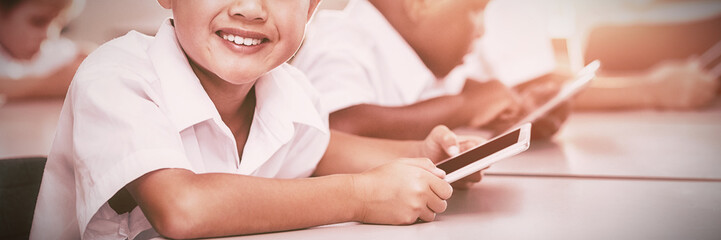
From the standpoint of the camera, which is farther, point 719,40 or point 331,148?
point 719,40

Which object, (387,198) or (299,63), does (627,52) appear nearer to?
(299,63)

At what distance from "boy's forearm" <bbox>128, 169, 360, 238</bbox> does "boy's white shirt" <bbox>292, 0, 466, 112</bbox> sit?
1.24 feet

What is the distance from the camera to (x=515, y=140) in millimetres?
521

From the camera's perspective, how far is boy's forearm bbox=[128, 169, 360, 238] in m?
0.41

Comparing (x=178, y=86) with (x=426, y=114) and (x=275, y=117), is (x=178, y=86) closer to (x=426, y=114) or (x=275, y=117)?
(x=275, y=117)

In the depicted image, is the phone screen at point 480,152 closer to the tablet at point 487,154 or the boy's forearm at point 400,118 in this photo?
the tablet at point 487,154

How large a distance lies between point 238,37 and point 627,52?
1234 mm

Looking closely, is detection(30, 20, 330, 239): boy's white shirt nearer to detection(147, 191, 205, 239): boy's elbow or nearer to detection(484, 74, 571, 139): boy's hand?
detection(147, 191, 205, 239): boy's elbow

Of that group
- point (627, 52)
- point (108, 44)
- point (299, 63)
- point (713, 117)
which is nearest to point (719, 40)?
point (627, 52)

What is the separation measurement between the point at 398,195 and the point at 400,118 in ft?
1.57

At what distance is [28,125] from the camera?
3.41 feet

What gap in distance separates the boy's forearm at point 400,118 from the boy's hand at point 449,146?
0.62 feet

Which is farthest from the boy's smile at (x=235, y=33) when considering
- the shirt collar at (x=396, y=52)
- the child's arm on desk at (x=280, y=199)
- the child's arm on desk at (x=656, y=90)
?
the child's arm on desk at (x=656, y=90)

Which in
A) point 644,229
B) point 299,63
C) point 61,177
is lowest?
point 61,177
